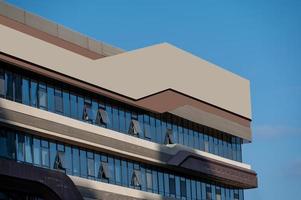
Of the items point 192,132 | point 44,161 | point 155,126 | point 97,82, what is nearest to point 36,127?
point 44,161

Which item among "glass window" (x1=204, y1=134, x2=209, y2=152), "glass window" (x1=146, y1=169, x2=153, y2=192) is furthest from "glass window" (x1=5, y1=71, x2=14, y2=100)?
"glass window" (x1=204, y1=134, x2=209, y2=152)

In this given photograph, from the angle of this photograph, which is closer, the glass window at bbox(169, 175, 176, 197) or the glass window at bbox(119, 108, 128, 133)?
the glass window at bbox(119, 108, 128, 133)

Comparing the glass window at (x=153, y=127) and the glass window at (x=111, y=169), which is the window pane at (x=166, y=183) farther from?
the glass window at (x=111, y=169)

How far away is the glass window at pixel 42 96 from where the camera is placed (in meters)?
43.0

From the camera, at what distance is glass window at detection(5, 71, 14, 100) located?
41000mm

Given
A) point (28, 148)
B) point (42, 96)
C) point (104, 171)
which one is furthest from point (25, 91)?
point (104, 171)

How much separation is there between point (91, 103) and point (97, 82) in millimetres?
1501

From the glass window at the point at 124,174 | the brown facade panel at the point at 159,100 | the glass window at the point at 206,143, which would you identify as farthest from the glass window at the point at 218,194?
the glass window at the point at 124,174

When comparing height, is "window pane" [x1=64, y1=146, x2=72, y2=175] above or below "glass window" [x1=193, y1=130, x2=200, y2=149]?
below

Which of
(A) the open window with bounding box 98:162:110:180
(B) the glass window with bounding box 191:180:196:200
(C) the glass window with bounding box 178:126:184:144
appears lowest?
(A) the open window with bounding box 98:162:110:180

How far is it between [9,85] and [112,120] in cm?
825

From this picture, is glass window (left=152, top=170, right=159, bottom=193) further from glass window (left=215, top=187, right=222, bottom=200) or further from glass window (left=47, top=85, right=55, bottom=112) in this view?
glass window (left=47, top=85, right=55, bottom=112)

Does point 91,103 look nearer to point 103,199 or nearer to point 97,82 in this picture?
point 97,82

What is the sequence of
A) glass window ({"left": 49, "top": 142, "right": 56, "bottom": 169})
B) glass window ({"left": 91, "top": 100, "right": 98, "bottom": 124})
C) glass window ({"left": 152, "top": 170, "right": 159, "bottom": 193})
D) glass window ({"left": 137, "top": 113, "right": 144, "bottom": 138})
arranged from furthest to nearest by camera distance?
glass window ({"left": 152, "top": 170, "right": 159, "bottom": 193}) → glass window ({"left": 137, "top": 113, "right": 144, "bottom": 138}) → glass window ({"left": 91, "top": 100, "right": 98, "bottom": 124}) → glass window ({"left": 49, "top": 142, "right": 56, "bottom": 169})
